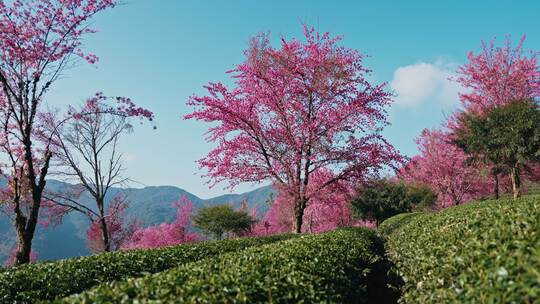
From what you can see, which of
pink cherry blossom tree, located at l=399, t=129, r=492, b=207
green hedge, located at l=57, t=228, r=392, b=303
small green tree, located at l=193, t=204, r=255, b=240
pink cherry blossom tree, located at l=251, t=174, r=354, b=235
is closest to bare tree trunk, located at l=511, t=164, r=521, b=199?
pink cherry blossom tree, located at l=399, t=129, r=492, b=207

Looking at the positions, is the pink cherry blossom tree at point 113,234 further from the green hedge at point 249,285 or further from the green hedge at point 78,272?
the green hedge at point 249,285

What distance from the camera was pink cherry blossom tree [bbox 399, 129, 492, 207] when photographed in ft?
99.1

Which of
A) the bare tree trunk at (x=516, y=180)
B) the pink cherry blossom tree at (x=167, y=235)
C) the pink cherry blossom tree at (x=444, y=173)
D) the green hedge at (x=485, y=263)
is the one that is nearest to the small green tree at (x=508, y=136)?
the bare tree trunk at (x=516, y=180)

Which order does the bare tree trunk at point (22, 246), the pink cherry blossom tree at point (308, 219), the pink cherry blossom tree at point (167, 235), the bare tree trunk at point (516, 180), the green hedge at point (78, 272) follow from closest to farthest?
the green hedge at point (78, 272)
the bare tree trunk at point (22, 246)
the bare tree trunk at point (516, 180)
the pink cherry blossom tree at point (308, 219)
the pink cherry blossom tree at point (167, 235)

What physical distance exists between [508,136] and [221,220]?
Answer: 68.8 ft

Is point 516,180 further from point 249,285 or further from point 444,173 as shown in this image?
point 249,285

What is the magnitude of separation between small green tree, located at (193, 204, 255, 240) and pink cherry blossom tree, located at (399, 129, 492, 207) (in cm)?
1389

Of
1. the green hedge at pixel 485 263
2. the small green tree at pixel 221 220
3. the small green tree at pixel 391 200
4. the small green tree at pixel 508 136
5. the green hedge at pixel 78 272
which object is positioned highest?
the small green tree at pixel 508 136

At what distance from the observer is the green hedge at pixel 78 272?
260 inches

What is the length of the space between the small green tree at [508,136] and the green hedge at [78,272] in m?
17.5

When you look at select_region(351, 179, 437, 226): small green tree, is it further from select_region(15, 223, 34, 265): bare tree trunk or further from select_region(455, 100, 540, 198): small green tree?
select_region(15, 223, 34, 265): bare tree trunk

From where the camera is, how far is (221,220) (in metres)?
31.0

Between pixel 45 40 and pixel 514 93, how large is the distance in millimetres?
25727

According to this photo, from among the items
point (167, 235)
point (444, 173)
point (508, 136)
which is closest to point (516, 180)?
point (508, 136)
